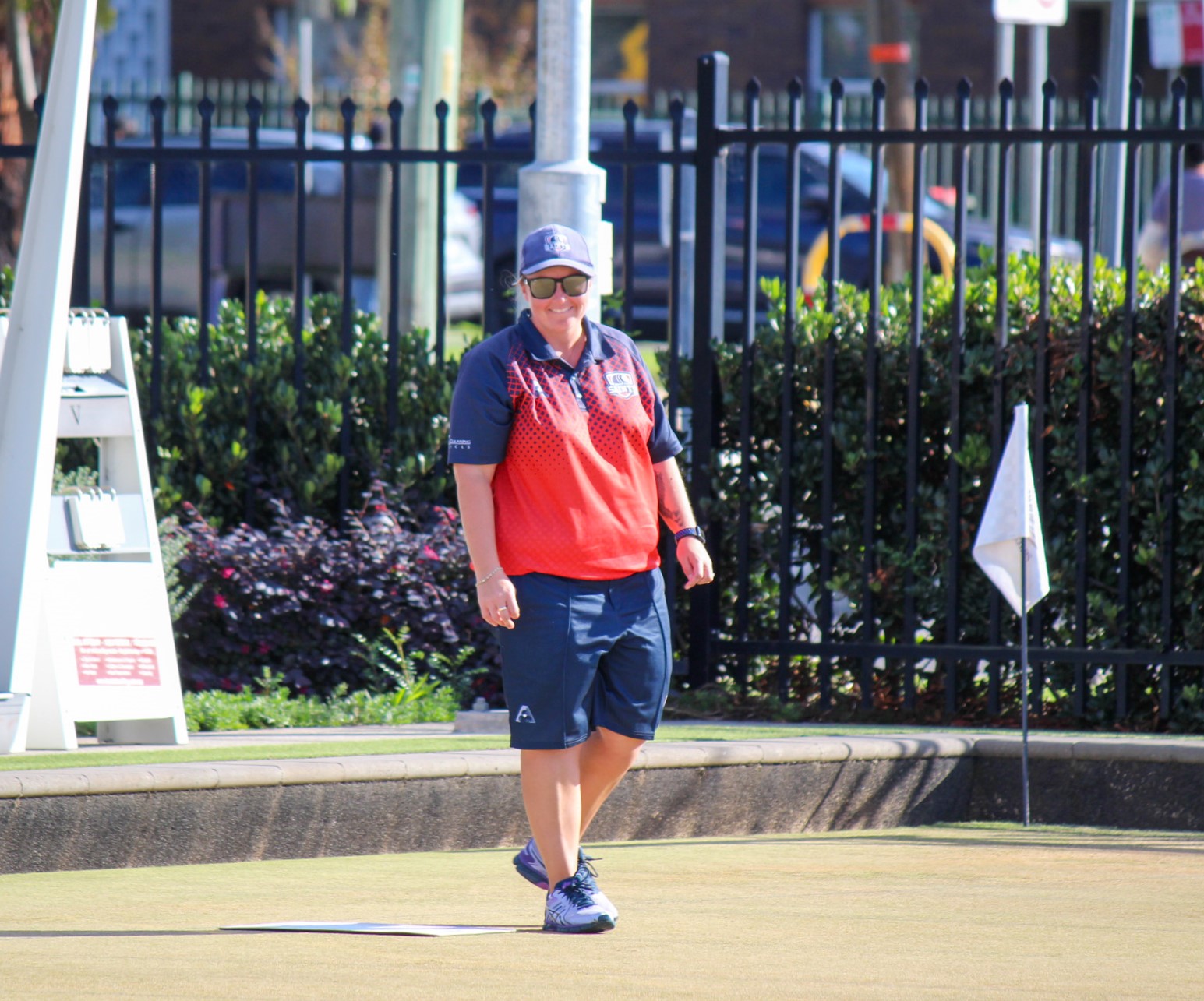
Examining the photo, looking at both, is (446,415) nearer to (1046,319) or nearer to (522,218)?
(522,218)

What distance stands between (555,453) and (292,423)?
365 centimetres

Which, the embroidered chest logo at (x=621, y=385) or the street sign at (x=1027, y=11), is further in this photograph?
the street sign at (x=1027, y=11)

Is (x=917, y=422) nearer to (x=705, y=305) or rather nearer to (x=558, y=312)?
(x=705, y=305)

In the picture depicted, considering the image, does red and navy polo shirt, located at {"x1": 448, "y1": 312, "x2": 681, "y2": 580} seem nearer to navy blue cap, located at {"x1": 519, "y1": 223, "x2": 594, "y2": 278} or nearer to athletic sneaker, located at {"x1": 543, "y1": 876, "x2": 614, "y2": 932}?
navy blue cap, located at {"x1": 519, "y1": 223, "x2": 594, "y2": 278}

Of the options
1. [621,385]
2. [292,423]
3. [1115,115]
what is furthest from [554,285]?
[1115,115]

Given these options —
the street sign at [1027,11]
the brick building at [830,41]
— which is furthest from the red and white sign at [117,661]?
the brick building at [830,41]

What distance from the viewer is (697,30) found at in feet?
90.0

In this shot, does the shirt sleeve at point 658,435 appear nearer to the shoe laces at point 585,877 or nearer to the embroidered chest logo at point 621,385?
the embroidered chest logo at point 621,385

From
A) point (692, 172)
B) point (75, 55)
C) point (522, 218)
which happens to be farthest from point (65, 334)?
point (692, 172)

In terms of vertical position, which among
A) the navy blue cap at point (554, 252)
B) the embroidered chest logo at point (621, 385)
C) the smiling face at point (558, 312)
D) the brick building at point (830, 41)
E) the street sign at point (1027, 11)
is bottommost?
the embroidered chest logo at point (621, 385)

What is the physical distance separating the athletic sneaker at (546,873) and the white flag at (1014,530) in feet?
7.18

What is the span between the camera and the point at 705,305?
8.14 meters

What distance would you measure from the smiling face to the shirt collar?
0.02 m

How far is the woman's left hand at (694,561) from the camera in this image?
5059mm
